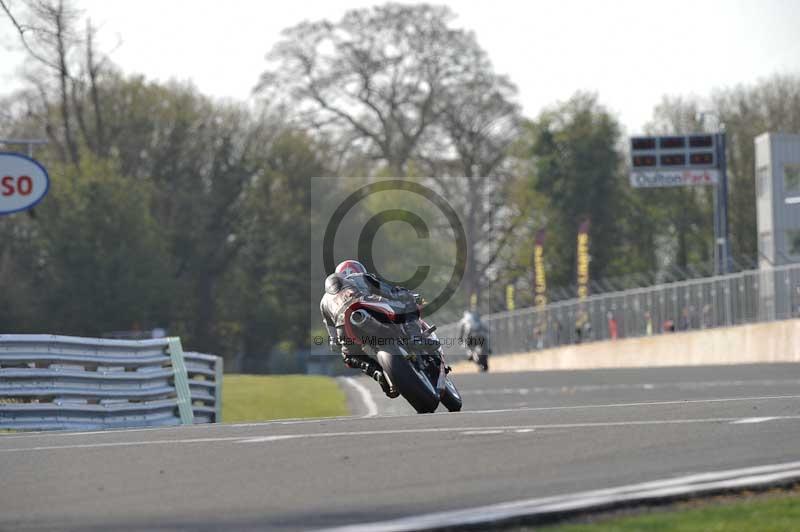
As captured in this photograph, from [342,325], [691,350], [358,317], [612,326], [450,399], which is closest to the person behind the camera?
[358,317]

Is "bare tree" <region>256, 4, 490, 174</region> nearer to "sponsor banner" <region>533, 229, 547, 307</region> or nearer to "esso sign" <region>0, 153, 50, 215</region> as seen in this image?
"sponsor banner" <region>533, 229, 547, 307</region>

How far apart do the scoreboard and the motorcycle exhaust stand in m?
35.1

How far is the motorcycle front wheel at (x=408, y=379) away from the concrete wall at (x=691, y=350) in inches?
849

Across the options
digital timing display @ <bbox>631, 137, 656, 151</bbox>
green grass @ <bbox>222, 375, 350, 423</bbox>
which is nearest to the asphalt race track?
green grass @ <bbox>222, 375, 350, 423</bbox>

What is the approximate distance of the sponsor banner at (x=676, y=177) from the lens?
47062mm

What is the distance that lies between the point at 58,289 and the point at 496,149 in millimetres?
18364

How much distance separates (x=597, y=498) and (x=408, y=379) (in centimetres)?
547

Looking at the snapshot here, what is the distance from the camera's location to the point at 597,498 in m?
7.21

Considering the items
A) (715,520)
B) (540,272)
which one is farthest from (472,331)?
(715,520)

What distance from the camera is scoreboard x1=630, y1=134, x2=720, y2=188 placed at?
47125 mm

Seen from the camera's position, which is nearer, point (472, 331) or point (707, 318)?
point (472, 331)

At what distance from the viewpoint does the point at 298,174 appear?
63.6 meters

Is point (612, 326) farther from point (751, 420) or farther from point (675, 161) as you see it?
point (751, 420)

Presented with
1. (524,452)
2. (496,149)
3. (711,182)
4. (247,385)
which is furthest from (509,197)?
(524,452)
